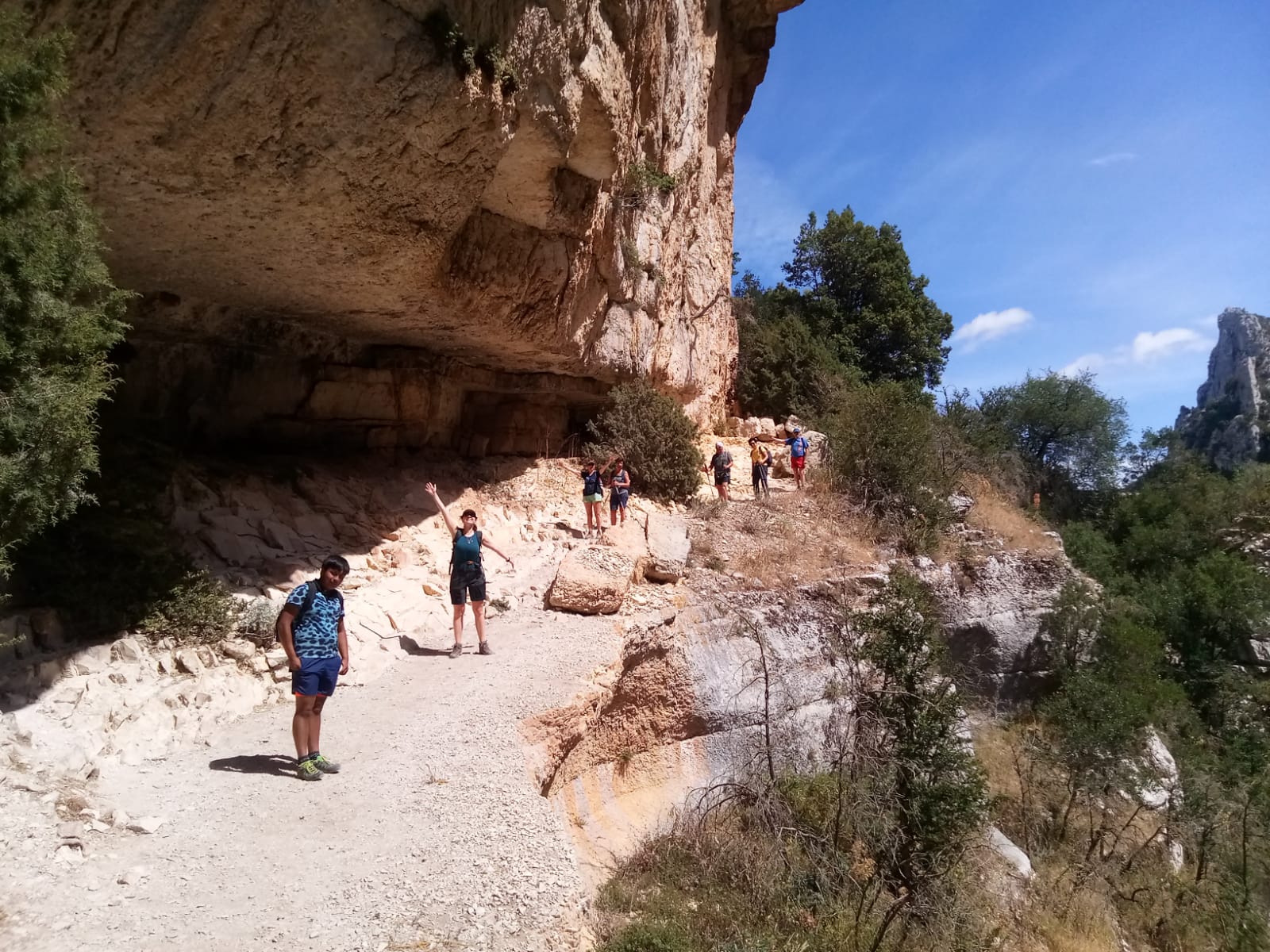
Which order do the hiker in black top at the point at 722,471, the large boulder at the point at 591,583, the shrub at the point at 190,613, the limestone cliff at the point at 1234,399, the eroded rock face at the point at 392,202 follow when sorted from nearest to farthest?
1. the eroded rock face at the point at 392,202
2. the shrub at the point at 190,613
3. the large boulder at the point at 591,583
4. the hiker in black top at the point at 722,471
5. the limestone cliff at the point at 1234,399

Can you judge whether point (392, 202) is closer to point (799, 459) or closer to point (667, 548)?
point (667, 548)

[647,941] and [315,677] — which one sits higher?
[315,677]

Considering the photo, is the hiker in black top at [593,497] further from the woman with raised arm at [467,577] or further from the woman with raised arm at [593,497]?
the woman with raised arm at [467,577]

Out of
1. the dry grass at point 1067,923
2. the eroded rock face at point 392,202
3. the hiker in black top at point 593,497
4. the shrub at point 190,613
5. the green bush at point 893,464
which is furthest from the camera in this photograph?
the green bush at point 893,464

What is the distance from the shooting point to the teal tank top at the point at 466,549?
275 inches

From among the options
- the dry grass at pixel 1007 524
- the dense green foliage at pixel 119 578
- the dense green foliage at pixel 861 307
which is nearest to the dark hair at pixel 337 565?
the dense green foliage at pixel 119 578

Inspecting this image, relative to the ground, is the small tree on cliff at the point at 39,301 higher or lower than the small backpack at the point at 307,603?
higher

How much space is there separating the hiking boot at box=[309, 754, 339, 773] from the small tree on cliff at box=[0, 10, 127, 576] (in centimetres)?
199

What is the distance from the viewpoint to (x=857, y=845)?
234 inches

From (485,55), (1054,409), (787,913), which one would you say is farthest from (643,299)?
(1054,409)

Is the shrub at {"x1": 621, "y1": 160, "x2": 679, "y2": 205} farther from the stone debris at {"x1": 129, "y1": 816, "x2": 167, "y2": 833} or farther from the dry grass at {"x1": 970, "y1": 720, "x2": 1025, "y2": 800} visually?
the dry grass at {"x1": 970, "y1": 720, "x2": 1025, "y2": 800}

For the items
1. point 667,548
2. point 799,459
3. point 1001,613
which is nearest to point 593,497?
point 667,548

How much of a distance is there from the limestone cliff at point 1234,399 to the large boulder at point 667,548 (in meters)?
31.9

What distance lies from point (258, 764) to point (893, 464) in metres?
10.4
